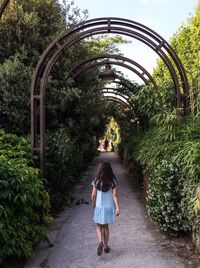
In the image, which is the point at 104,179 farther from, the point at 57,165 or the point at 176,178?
the point at 57,165

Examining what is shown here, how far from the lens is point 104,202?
5656mm

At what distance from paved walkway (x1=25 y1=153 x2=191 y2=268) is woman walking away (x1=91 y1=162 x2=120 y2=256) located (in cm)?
30

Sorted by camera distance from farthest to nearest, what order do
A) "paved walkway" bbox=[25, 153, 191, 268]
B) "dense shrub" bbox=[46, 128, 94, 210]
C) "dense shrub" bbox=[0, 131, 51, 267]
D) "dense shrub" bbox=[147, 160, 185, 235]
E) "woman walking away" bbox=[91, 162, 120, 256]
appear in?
"dense shrub" bbox=[46, 128, 94, 210] → "dense shrub" bbox=[147, 160, 185, 235] → "woman walking away" bbox=[91, 162, 120, 256] → "paved walkway" bbox=[25, 153, 191, 268] → "dense shrub" bbox=[0, 131, 51, 267]

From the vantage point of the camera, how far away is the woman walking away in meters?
5.59

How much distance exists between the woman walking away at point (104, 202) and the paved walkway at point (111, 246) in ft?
1.00

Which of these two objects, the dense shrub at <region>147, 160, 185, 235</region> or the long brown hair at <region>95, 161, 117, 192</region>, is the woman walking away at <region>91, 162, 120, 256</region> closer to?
the long brown hair at <region>95, 161, 117, 192</region>

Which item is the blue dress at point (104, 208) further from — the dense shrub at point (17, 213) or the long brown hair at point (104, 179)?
the dense shrub at point (17, 213)

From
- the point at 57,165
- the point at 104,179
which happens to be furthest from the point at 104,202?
the point at 57,165

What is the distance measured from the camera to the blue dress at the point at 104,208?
220 inches

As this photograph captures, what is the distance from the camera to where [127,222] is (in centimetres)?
743

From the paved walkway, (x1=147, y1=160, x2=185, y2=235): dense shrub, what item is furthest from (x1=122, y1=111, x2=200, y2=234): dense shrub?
the paved walkway

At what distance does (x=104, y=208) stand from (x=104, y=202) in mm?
87

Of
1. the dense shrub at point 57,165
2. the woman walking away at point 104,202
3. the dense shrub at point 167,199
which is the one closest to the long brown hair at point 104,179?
the woman walking away at point 104,202

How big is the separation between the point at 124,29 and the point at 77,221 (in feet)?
13.9
